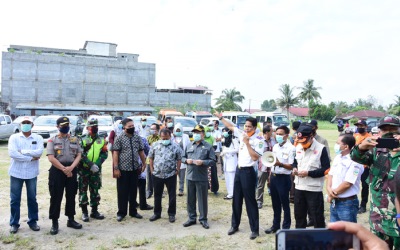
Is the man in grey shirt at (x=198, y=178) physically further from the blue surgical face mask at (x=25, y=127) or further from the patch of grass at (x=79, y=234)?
the blue surgical face mask at (x=25, y=127)

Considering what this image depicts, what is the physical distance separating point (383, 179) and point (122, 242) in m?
3.60

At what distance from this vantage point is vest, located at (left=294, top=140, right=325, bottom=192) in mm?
4453

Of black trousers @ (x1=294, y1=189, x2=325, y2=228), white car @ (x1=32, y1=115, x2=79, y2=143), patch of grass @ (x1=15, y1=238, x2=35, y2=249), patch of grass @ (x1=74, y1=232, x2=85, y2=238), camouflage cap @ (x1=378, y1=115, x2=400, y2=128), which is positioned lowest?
patch of grass @ (x1=74, y1=232, x2=85, y2=238)

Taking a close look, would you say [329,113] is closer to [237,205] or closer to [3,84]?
[3,84]

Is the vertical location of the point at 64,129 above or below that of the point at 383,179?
above

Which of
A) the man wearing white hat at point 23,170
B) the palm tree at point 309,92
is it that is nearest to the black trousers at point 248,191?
the man wearing white hat at point 23,170

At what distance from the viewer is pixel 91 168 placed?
5812 millimetres

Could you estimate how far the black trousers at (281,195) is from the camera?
5328 millimetres

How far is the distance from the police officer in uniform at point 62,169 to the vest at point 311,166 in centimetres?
356

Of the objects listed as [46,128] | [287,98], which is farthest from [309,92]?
[46,128]

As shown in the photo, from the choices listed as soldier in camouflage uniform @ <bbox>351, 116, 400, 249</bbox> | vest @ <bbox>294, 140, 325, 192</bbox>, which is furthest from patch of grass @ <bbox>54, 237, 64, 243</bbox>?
soldier in camouflage uniform @ <bbox>351, 116, 400, 249</bbox>

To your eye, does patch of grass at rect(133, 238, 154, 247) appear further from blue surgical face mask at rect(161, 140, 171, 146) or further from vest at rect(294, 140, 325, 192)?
vest at rect(294, 140, 325, 192)

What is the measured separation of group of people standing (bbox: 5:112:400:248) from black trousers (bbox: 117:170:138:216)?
0.02 m

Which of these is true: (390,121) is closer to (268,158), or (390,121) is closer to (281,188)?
(268,158)
